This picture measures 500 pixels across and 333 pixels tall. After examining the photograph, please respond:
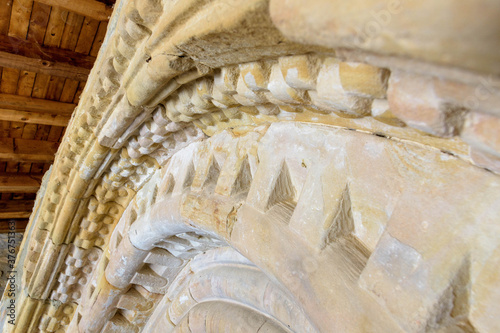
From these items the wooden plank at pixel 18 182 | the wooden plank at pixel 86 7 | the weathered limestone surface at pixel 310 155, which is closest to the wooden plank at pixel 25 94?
the wooden plank at pixel 18 182

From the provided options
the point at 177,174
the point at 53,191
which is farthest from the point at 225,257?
the point at 53,191

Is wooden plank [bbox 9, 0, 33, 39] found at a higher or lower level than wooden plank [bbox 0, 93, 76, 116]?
higher

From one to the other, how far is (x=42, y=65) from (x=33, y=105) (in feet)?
2.14

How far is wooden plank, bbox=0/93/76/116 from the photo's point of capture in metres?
3.03

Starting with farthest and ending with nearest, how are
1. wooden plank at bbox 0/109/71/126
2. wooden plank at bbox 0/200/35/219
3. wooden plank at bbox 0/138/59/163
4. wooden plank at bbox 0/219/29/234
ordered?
wooden plank at bbox 0/219/29/234 < wooden plank at bbox 0/200/35/219 < wooden plank at bbox 0/138/59/163 < wooden plank at bbox 0/109/71/126

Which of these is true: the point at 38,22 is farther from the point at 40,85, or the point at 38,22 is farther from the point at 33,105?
the point at 33,105

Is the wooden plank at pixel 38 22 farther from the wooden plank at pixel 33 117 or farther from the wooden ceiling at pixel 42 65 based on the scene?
the wooden plank at pixel 33 117

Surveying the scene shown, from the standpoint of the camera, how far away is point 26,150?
386cm

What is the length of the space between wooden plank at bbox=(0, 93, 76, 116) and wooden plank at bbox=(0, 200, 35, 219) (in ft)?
8.04

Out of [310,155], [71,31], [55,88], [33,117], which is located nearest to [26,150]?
[33,117]

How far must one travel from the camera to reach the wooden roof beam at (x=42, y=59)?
102 inches

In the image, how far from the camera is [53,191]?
225 cm

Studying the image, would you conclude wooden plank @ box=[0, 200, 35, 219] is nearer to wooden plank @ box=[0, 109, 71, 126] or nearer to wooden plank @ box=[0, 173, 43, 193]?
wooden plank @ box=[0, 173, 43, 193]

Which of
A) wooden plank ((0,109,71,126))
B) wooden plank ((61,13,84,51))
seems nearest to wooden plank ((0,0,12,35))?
wooden plank ((61,13,84,51))
